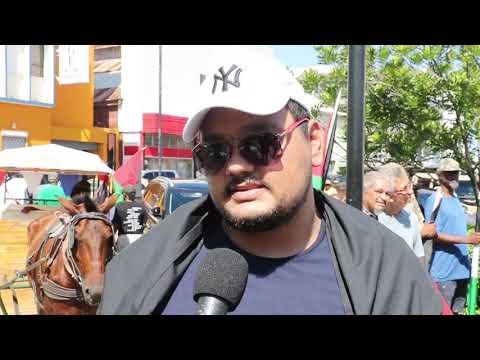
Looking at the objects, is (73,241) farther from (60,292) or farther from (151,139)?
(151,139)

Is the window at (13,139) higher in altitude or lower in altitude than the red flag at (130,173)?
higher

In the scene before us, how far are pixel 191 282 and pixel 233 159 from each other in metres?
0.38

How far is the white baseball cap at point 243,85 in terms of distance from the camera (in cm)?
166

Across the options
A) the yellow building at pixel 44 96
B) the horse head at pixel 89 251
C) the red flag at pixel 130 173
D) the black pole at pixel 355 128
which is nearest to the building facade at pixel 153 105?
the yellow building at pixel 44 96

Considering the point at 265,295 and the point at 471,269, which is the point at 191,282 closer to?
the point at 265,295

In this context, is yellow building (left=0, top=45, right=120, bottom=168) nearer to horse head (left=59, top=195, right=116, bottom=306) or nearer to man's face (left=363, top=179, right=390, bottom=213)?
horse head (left=59, top=195, right=116, bottom=306)

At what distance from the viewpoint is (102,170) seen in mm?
11391

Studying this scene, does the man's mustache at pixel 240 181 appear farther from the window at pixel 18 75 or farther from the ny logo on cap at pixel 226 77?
the window at pixel 18 75

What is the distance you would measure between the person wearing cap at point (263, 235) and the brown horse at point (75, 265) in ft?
11.9

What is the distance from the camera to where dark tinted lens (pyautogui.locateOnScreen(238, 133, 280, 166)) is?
1685 mm

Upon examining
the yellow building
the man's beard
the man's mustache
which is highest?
the yellow building

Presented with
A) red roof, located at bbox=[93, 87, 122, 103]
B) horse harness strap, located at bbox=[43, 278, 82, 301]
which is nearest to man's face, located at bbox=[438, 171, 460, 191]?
horse harness strap, located at bbox=[43, 278, 82, 301]

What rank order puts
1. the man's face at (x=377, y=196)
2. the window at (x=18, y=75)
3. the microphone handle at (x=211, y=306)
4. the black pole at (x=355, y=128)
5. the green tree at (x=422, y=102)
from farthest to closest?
the window at (x=18, y=75)
the green tree at (x=422, y=102)
the man's face at (x=377, y=196)
the black pole at (x=355, y=128)
the microphone handle at (x=211, y=306)
